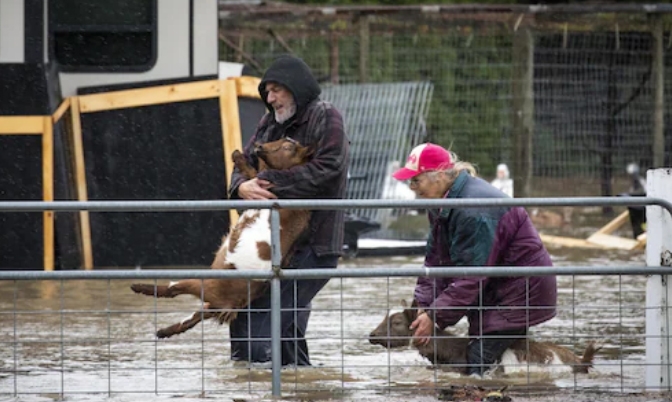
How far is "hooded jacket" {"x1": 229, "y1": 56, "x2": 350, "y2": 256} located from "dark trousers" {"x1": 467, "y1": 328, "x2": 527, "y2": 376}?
3.18 ft

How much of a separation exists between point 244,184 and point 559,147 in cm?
1305

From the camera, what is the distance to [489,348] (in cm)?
761

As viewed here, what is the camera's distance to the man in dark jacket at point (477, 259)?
7430 millimetres

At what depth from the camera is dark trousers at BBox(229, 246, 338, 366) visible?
312 inches

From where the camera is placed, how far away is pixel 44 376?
7.58 metres

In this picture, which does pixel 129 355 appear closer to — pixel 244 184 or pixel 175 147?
pixel 244 184

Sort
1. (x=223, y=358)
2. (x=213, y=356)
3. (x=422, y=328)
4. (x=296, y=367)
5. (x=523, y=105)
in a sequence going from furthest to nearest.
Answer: (x=523, y=105) < (x=213, y=356) < (x=223, y=358) < (x=422, y=328) < (x=296, y=367)

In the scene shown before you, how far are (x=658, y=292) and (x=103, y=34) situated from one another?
339 inches

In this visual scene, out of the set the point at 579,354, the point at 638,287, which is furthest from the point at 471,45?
the point at 579,354

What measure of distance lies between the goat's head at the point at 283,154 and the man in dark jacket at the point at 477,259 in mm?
562

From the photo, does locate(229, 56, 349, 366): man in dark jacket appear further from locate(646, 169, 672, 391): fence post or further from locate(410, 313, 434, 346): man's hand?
locate(646, 169, 672, 391): fence post

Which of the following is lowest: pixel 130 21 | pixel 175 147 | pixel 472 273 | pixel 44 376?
pixel 44 376

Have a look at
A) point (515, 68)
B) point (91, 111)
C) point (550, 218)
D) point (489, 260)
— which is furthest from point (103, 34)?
point (550, 218)

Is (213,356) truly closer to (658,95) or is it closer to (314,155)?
(314,155)
